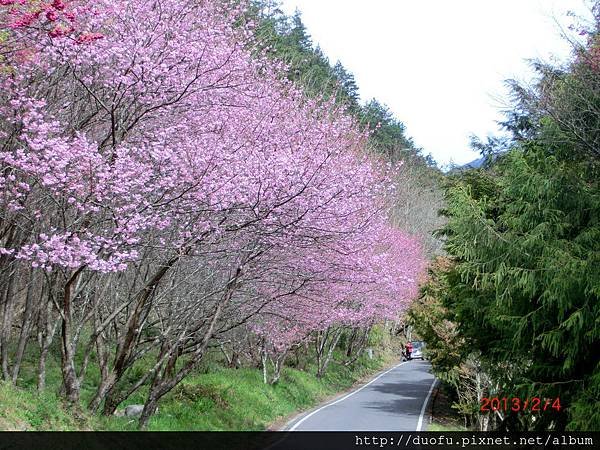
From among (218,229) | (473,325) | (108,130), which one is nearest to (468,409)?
(473,325)

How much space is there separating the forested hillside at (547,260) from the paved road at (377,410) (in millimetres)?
4436

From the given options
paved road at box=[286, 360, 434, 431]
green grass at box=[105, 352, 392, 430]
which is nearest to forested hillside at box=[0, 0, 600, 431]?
green grass at box=[105, 352, 392, 430]

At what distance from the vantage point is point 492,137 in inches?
665

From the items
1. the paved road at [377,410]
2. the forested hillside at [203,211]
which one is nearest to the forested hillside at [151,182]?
the forested hillside at [203,211]

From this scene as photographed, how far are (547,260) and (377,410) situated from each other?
439 inches

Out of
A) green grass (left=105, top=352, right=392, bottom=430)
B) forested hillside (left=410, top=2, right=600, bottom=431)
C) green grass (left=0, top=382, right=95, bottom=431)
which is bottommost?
green grass (left=105, top=352, right=392, bottom=430)

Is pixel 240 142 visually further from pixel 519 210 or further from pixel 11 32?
pixel 519 210

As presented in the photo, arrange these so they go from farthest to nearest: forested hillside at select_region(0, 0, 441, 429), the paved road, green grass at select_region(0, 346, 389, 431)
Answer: the paved road
green grass at select_region(0, 346, 389, 431)
forested hillside at select_region(0, 0, 441, 429)

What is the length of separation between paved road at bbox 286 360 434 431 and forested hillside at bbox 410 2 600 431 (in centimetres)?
444

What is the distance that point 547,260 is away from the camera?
9383 mm

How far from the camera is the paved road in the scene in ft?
51.4

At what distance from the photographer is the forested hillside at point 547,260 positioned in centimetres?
862

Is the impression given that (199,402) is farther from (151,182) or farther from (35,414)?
(151,182)

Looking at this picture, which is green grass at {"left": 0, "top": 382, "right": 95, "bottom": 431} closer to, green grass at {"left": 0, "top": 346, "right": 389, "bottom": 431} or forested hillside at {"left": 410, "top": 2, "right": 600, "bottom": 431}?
green grass at {"left": 0, "top": 346, "right": 389, "bottom": 431}
